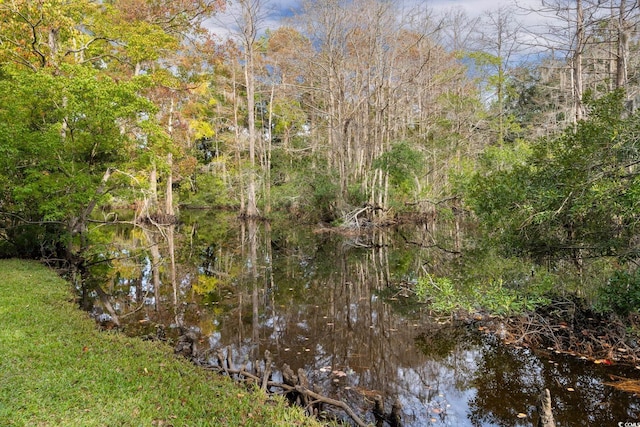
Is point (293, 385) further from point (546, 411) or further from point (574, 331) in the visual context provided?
point (574, 331)

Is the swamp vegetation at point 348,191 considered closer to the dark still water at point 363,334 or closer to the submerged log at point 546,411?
the dark still water at point 363,334

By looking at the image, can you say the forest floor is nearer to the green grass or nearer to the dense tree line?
the dense tree line

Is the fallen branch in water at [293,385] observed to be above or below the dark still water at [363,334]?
above

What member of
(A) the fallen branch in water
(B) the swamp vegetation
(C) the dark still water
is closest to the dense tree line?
(B) the swamp vegetation

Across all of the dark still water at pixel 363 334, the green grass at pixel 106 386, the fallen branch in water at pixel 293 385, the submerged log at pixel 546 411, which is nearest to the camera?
the submerged log at pixel 546 411

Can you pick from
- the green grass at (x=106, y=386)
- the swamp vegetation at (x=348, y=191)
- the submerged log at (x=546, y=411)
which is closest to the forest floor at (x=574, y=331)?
the swamp vegetation at (x=348, y=191)

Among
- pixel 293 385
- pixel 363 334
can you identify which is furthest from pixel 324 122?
pixel 293 385

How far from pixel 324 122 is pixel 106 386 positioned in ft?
81.2

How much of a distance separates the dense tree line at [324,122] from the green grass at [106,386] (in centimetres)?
499

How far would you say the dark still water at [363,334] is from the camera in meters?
4.68

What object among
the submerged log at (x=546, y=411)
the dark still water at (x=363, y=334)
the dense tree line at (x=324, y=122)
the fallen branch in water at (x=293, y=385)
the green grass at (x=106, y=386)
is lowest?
the dark still water at (x=363, y=334)

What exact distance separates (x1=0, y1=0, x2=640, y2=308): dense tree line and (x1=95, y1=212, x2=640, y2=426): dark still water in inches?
83.8

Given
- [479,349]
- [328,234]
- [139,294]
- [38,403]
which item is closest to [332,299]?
[479,349]

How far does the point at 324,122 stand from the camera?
2727 centimetres
